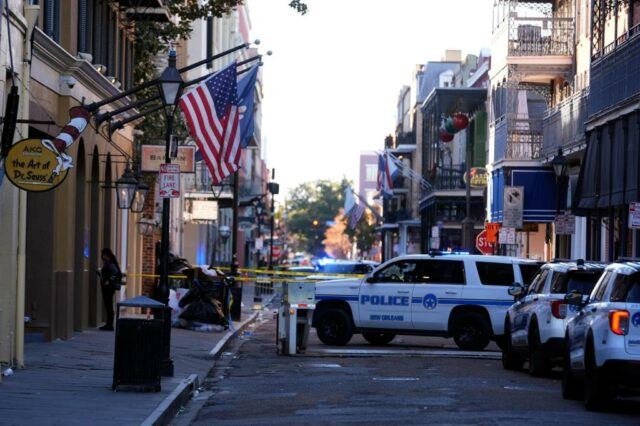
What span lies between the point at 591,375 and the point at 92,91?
15.4m

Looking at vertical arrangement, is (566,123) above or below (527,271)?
above

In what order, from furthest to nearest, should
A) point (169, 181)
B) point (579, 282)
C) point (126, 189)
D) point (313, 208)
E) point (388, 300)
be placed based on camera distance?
point (313, 208)
point (126, 189)
point (388, 300)
point (169, 181)
point (579, 282)

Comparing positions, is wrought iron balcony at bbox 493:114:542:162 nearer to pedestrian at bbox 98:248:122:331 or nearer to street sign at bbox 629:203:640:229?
pedestrian at bbox 98:248:122:331

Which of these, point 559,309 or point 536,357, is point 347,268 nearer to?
point 536,357

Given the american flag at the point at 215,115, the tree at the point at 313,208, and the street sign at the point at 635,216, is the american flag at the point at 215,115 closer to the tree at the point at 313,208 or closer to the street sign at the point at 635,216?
the street sign at the point at 635,216

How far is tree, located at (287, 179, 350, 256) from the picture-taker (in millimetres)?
182750

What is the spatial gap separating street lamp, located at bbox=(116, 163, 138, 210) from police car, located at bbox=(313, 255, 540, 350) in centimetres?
501

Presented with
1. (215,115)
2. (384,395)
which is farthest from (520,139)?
(384,395)

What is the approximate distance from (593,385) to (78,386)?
21.0 ft

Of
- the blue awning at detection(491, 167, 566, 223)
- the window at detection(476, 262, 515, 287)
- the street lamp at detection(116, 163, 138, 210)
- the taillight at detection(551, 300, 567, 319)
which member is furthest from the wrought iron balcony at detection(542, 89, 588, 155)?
the taillight at detection(551, 300, 567, 319)

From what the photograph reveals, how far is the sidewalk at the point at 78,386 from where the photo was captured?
1403 centimetres

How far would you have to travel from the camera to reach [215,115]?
27688mm

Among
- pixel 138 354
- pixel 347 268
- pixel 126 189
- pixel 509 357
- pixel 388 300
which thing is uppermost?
pixel 126 189

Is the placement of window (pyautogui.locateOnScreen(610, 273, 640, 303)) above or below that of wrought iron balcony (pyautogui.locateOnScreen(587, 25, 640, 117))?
below
